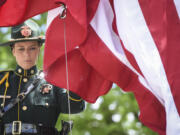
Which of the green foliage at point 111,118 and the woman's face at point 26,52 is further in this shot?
the green foliage at point 111,118

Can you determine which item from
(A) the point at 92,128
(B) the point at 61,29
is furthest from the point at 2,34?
(B) the point at 61,29

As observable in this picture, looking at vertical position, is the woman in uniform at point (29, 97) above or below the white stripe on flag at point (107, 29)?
below

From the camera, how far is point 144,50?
137 inches

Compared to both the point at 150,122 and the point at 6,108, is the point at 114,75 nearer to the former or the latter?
the point at 150,122

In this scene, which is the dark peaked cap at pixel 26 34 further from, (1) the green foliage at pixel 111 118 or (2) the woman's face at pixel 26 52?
(1) the green foliage at pixel 111 118

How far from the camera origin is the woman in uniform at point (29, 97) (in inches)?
161

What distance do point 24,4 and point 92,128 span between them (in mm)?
5807

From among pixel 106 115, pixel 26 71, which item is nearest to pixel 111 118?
pixel 106 115

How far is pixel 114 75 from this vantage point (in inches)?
148

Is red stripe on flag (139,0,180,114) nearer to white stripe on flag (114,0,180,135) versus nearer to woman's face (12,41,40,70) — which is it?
white stripe on flag (114,0,180,135)

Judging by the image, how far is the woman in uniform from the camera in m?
4.10

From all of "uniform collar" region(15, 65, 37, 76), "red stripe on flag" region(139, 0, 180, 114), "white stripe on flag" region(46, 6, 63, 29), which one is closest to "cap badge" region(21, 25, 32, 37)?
"uniform collar" region(15, 65, 37, 76)

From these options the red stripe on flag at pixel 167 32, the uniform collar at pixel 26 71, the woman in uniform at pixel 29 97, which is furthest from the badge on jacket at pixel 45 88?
the red stripe on flag at pixel 167 32

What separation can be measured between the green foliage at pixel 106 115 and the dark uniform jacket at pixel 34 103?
4.78 m
